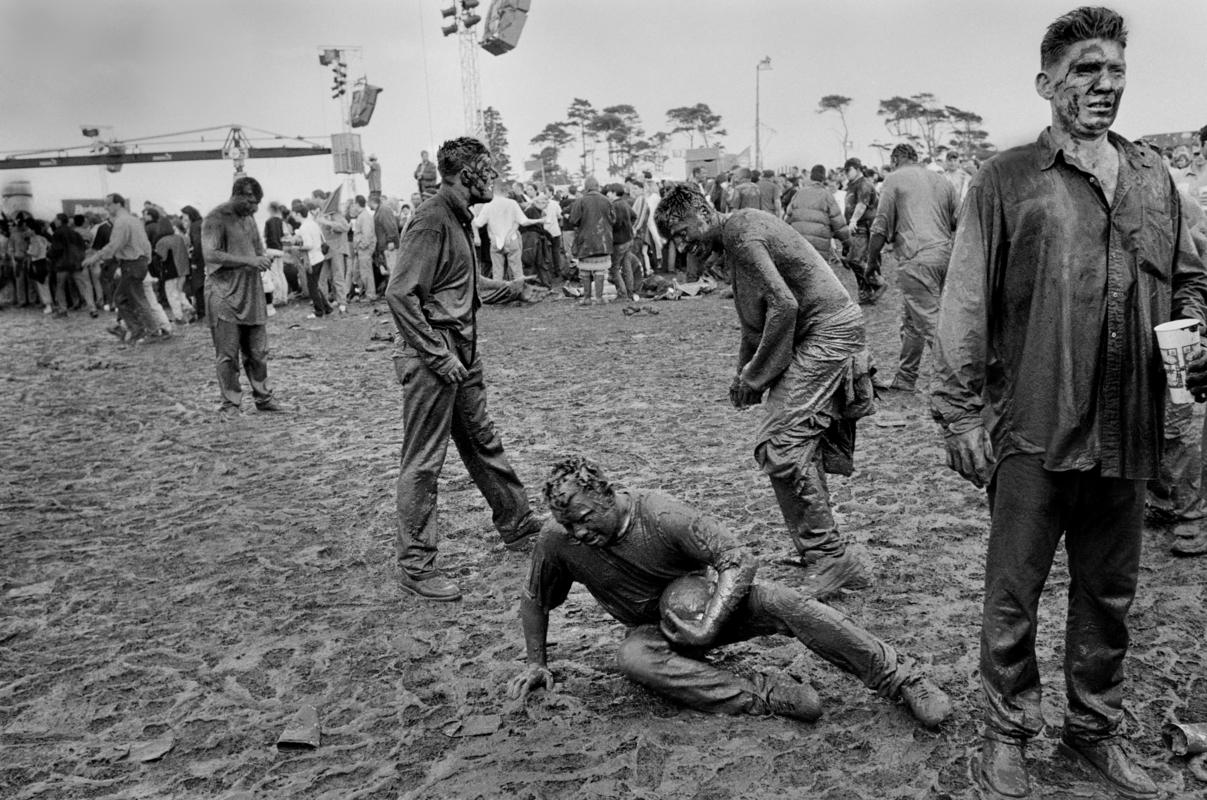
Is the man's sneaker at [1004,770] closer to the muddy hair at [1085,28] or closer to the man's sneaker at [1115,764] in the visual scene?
the man's sneaker at [1115,764]

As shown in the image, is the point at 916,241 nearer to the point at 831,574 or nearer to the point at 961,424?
the point at 831,574

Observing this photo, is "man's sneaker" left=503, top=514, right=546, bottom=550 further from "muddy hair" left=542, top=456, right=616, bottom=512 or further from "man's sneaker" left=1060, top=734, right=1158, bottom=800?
"man's sneaker" left=1060, top=734, right=1158, bottom=800

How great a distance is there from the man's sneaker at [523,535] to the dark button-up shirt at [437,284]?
3.06ft

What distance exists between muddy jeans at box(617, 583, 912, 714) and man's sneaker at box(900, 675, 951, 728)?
0.04 metres

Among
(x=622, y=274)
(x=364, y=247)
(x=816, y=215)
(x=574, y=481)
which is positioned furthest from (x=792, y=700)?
(x=364, y=247)

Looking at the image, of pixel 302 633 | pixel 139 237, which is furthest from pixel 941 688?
pixel 139 237

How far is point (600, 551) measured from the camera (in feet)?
12.2

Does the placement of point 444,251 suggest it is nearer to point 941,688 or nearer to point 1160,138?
point 941,688

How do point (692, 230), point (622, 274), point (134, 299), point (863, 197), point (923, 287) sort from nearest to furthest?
1. point (692, 230)
2. point (923, 287)
3. point (863, 197)
4. point (134, 299)
5. point (622, 274)

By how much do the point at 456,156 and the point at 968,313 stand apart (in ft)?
9.18

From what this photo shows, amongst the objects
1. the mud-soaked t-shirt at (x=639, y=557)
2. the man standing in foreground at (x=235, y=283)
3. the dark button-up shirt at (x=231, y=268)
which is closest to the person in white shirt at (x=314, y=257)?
the man standing in foreground at (x=235, y=283)

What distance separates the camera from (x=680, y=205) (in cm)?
448

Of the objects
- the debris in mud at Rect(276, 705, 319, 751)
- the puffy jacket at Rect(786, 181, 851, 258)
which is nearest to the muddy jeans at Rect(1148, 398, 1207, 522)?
the debris in mud at Rect(276, 705, 319, 751)

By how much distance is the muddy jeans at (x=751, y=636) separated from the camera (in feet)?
11.4
